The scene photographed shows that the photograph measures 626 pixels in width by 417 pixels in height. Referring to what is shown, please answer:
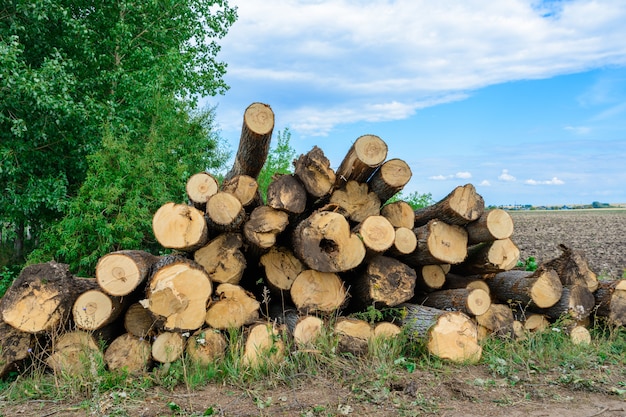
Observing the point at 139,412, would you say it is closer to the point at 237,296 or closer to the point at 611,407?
the point at 237,296

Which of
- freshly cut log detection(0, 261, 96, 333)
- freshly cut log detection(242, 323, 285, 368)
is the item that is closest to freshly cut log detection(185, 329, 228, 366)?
freshly cut log detection(242, 323, 285, 368)

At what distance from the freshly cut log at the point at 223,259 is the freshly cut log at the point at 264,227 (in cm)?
22

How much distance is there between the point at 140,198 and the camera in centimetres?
979

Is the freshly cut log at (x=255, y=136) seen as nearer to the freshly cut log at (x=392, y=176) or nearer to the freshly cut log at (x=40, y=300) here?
the freshly cut log at (x=392, y=176)

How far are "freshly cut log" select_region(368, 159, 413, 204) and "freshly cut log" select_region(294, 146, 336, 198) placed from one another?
23.1 inches

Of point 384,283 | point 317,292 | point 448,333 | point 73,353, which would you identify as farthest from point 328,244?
point 73,353

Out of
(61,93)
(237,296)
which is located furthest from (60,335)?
(61,93)

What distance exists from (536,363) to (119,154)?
777cm

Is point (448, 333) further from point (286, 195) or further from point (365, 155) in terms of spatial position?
point (286, 195)

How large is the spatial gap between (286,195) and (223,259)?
95 cm

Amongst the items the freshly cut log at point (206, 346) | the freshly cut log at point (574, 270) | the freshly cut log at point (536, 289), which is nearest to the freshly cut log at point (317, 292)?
the freshly cut log at point (206, 346)

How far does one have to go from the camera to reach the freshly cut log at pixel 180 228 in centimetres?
534

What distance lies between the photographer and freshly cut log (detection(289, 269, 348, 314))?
213 inches

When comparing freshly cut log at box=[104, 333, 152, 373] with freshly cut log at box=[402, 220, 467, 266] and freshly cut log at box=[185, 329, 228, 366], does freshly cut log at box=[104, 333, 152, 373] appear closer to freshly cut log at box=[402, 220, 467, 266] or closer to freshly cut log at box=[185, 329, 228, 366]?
freshly cut log at box=[185, 329, 228, 366]
